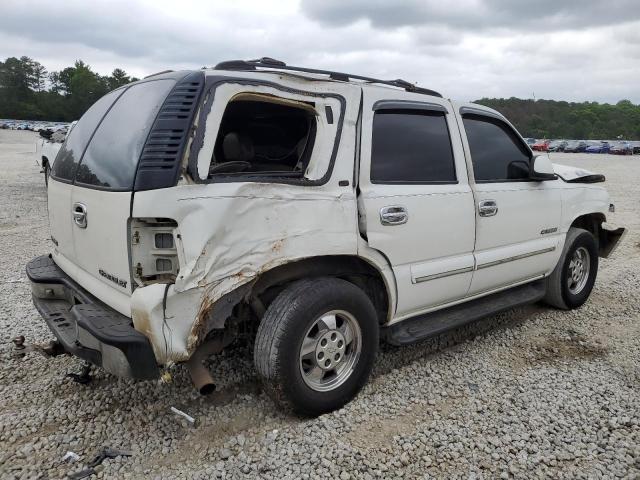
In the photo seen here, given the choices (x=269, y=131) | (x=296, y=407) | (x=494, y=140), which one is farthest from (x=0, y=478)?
(x=494, y=140)

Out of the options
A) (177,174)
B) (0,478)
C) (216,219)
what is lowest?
(0,478)

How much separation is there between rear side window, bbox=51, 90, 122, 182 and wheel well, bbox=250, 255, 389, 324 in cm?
135

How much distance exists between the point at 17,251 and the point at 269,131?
4.86 metres

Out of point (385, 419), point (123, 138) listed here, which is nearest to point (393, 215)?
point (385, 419)

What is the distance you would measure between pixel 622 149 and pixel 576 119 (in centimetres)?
5768

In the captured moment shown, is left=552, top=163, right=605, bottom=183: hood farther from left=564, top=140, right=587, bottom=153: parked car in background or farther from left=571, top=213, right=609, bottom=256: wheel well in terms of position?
left=564, top=140, right=587, bottom=153: parked car in background

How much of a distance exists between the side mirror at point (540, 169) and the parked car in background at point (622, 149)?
5281 centimetres

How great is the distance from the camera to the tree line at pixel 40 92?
105 meters

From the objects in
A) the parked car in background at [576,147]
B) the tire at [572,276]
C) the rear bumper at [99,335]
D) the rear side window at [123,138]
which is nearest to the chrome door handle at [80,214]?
the rear side window at [123,138]

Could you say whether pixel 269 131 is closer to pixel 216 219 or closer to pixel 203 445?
pixel 216 219

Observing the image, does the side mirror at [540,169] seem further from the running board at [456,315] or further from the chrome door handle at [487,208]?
the running board at [456,315]

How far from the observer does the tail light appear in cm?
257

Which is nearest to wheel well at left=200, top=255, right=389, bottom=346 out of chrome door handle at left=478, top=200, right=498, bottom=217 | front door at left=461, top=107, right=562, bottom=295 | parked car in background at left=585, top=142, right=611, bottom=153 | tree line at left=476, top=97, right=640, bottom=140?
front door at left=461, top=107, right=562, bottom=295

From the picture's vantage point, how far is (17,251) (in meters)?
7.02
